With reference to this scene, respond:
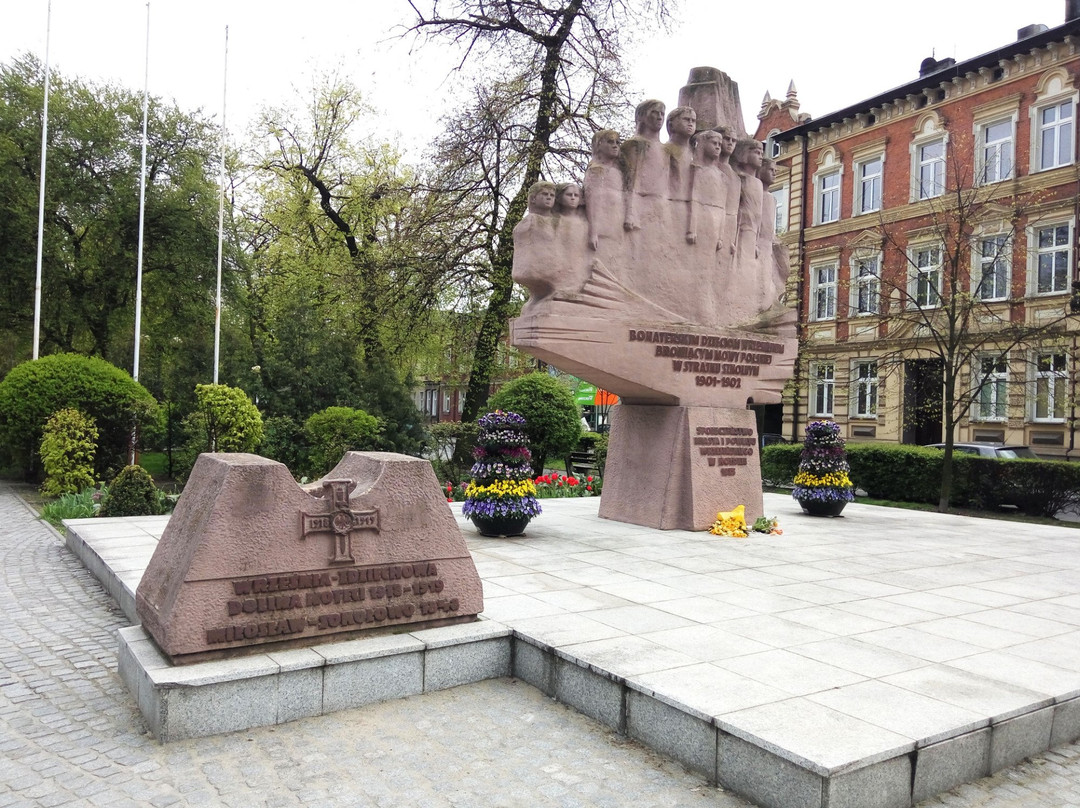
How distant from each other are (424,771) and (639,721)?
3.63 feet

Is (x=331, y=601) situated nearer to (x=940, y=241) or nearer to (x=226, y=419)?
(x=226, y=419)

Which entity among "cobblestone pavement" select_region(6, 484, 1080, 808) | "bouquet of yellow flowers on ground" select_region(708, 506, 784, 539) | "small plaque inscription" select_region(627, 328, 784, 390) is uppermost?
"small plaque inscription" select_region(627, 328, 784, 390)

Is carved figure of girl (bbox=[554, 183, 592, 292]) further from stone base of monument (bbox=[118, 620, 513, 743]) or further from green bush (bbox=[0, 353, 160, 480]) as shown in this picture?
green bush (bbox=[0, 353, 160, 480])

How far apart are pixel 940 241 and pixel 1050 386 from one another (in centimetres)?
476

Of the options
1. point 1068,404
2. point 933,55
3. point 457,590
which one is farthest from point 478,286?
point 933,55

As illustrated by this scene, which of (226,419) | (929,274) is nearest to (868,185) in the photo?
(929,274)

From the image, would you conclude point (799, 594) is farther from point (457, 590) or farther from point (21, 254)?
point (21, 254)

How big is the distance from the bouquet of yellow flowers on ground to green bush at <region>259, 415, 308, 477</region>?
34.1ft

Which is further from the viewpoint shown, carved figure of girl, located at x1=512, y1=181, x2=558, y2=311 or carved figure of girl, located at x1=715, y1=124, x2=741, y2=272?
carved figure of girl, located at x1=715, y1=124, x2=741, y2=272

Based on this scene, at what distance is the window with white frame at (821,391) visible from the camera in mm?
29812

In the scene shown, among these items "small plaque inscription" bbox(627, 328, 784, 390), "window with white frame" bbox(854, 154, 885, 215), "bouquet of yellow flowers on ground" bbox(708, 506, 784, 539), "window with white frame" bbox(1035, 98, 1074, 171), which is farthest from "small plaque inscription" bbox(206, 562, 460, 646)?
"window with white frame" bbox(854, 154, 885, 215)

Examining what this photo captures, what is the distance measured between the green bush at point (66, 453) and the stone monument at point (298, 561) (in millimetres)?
11649

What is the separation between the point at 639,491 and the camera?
34.5 ft

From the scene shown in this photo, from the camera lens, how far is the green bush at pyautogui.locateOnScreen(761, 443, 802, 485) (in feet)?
66.4
